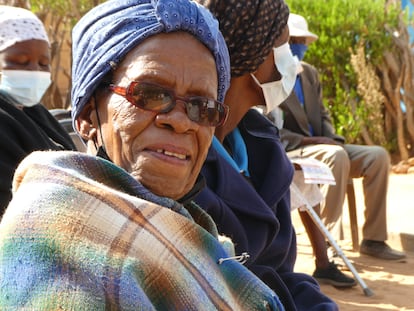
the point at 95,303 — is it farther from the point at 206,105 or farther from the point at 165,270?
the point at 206,105

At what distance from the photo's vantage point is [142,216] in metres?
1.56

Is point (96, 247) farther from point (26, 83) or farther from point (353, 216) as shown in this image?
point (353, 216)

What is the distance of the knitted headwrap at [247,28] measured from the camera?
2654 mm

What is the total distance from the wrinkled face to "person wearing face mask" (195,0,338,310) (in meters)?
2.10

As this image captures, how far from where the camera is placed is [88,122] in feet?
6.36

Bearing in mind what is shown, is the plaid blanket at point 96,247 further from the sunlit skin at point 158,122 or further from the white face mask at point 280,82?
the white face mask at point 280,82

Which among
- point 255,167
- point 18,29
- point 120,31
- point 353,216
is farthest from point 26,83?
point 353,216

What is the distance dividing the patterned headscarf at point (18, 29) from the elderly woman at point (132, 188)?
2.80 metres

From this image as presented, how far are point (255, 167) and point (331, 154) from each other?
431cm

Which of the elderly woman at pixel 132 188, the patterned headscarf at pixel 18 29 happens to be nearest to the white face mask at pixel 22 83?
the patterned headscarf at pixel 18 29

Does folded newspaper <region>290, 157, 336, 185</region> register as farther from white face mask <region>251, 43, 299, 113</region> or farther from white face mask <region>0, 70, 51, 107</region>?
white face mask <region>251, 43, 299, 113</region>

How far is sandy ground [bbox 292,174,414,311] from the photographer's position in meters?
6.12

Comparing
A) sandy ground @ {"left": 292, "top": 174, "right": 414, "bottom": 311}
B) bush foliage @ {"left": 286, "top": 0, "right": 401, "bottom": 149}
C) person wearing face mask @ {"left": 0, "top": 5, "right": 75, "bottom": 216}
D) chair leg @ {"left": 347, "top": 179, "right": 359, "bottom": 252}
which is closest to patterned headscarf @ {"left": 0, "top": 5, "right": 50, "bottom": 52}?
person wearing face mask @ {"left": 0, "top": 5, "right": 75, "bottom": 216}

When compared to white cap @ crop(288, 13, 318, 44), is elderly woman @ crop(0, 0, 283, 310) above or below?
above
